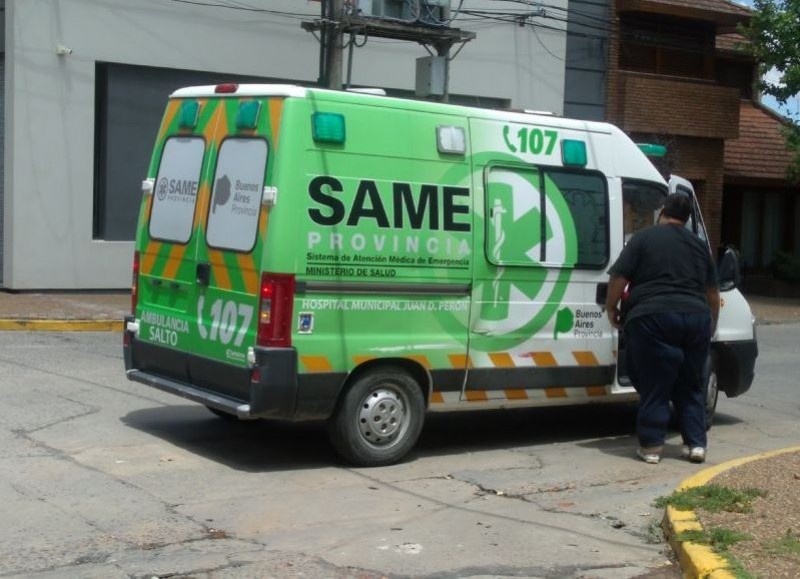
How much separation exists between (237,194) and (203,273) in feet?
2.03

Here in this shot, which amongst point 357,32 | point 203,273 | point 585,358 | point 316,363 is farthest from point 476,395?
point 357,32

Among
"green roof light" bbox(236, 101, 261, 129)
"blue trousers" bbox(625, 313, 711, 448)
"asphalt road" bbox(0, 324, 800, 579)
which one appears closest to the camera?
Answer: "asphalt road" bbox(0, 324, 800, 579)

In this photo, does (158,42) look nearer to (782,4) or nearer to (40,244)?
(40,244)

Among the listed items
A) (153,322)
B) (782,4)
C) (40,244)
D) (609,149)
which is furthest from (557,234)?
(782,4)

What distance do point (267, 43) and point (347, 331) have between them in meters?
13.0

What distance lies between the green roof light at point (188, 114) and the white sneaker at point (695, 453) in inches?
166

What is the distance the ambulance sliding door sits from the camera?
8695 mm

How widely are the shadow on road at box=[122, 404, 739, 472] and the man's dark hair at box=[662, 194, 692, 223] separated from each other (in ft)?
6.05

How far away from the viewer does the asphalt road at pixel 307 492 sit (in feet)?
20.2

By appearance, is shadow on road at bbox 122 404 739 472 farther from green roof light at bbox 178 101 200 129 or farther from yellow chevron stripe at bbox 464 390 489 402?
green roof light at bbox 178 101 200 129

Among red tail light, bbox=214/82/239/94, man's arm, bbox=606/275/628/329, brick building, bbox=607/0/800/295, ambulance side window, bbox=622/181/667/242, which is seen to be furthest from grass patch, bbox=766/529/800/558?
brick building, bbox=607/0/800/295

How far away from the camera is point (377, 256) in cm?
810

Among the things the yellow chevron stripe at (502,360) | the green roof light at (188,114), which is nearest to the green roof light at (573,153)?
the yellow chevron stripe at (502,360)

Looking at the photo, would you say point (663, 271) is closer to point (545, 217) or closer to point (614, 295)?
point (614, 295)
